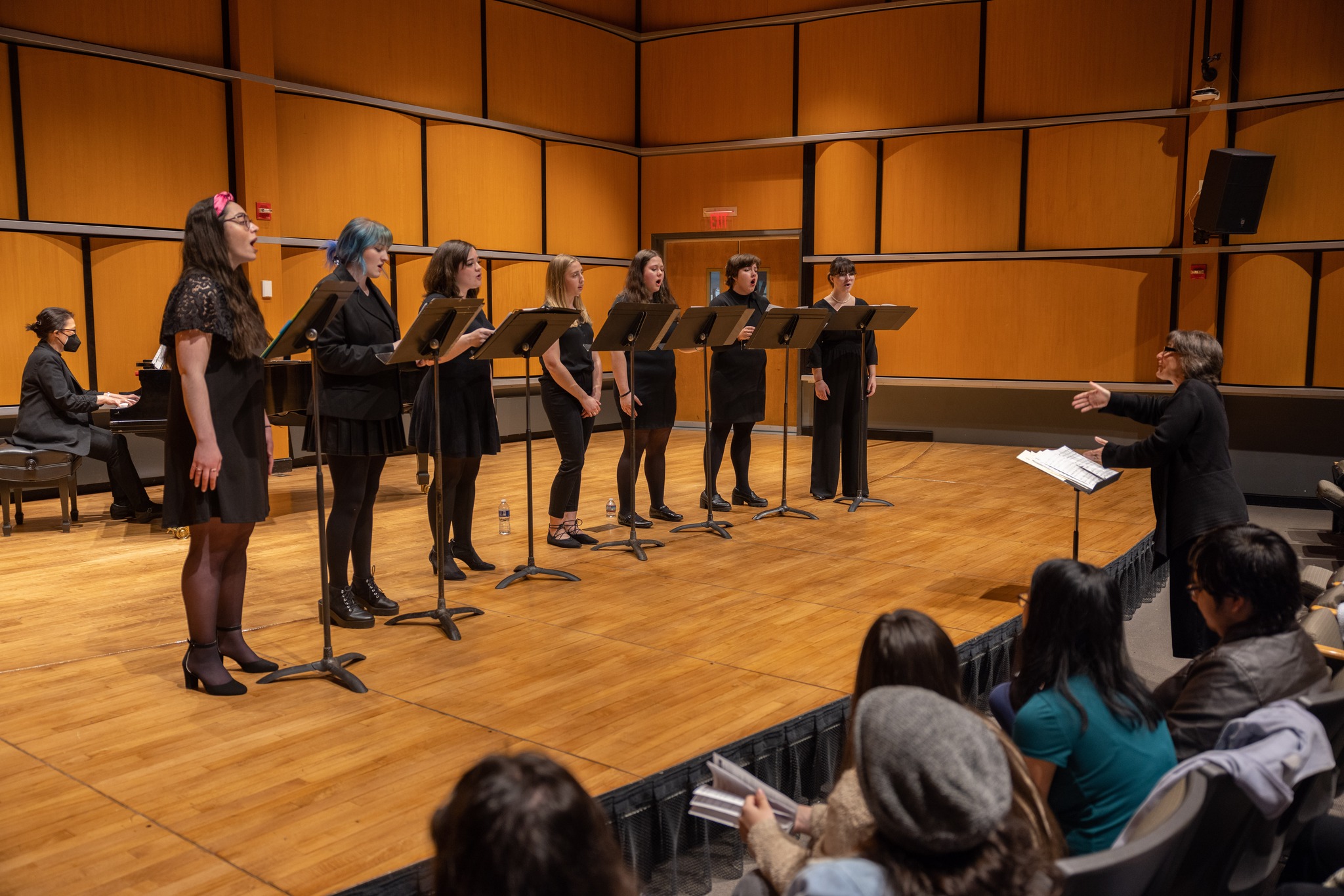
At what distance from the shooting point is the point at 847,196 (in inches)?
402

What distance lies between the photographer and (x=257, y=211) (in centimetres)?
782

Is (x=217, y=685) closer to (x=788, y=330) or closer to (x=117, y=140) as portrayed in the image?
(x=788, y=330)

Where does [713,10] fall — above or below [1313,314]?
above

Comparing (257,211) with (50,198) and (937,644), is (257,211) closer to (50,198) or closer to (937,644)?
(50,198)

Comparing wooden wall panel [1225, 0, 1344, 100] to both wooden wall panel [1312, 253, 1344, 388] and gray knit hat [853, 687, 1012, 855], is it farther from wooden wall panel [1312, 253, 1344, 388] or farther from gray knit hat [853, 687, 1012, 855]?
gray knit hat [853, 687, 1012, 855]

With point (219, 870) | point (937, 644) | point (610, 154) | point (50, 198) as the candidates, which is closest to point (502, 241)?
point (610, 154)

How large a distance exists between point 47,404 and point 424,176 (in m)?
4.01

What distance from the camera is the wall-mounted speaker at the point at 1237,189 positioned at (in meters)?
7.42

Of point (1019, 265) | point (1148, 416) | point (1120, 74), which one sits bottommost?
point (1148, 416)

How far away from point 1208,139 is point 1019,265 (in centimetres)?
189

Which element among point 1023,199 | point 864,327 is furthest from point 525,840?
point 1023,199

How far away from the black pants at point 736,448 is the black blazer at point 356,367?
2370mm

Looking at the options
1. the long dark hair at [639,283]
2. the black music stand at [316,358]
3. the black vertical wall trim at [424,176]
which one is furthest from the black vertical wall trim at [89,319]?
the black music stand at [316,358]

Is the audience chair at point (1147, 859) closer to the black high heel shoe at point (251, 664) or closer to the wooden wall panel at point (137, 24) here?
the black high heel shoe at point (251, 664)
